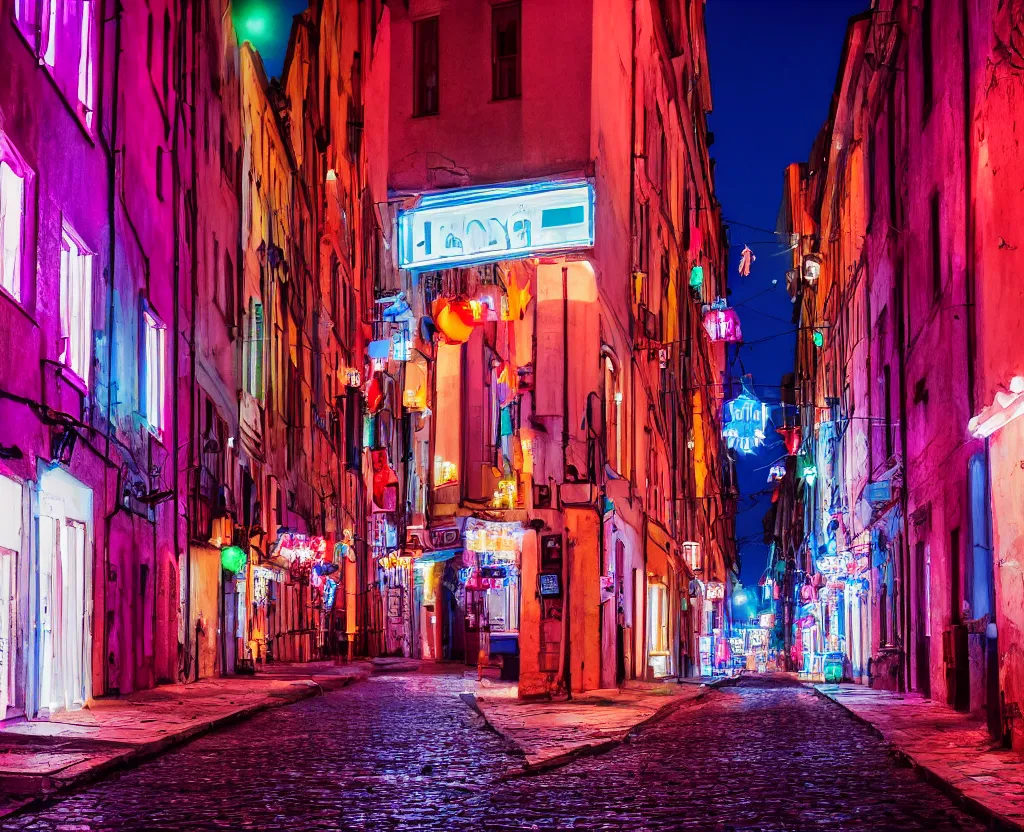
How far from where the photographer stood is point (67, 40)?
58.5 feet

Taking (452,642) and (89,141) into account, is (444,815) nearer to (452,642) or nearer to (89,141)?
(89,141)

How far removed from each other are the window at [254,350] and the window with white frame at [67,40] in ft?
49.3

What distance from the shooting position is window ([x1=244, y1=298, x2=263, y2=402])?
112 feet

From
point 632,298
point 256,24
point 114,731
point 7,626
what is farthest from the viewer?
point 256,24

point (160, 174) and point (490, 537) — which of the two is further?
point (160, 174)

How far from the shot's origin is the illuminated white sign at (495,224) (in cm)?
2330

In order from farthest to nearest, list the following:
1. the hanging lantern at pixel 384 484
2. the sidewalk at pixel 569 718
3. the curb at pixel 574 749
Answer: the hanging lantern at pixel 384 484 → the sidewalk at pixel 569 718 → the curb at pixel 574 749

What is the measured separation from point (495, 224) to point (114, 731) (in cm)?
1220

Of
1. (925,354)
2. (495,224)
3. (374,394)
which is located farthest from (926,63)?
(374,394)

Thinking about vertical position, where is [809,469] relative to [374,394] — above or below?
below

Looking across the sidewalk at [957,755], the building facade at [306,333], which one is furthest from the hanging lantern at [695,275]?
the sidewalk at [957,755]

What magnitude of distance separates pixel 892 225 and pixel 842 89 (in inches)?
405

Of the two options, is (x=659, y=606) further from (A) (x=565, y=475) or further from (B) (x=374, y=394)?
(A) (x=565, y=475)

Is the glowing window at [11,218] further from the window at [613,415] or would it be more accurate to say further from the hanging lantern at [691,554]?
the hanging lantern at [691,554]
